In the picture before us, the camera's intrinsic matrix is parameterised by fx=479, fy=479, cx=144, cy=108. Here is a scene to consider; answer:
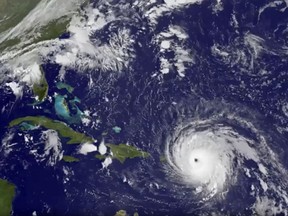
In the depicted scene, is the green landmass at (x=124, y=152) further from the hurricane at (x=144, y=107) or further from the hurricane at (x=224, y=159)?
the hurricane at (x=224, y=159)

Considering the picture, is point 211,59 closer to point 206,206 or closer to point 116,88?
point 116,88

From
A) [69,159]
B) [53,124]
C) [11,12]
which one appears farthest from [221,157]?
[11,12]

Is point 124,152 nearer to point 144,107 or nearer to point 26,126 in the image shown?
point 144,107

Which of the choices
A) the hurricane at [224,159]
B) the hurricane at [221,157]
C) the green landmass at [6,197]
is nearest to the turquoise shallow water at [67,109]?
the green landmass at [6,197]

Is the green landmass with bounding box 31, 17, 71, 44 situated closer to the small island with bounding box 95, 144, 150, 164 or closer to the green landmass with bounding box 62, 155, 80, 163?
the green landmass with bounding box 62, 155, 80, 163

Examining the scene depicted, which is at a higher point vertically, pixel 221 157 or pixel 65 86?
pixel 65 86

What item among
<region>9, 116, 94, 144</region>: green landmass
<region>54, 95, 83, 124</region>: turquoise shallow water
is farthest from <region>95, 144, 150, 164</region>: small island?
<region>54, 95, 83, 124</region>: turquoise shallow water

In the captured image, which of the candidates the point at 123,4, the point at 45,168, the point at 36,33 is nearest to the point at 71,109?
the point at 45,168
